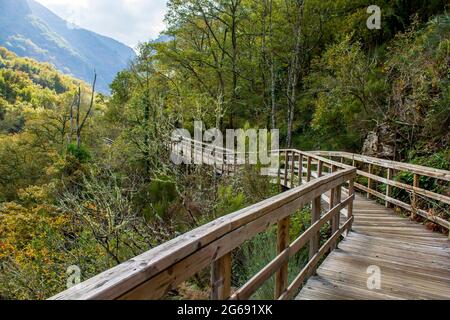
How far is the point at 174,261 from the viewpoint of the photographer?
4.71 feet

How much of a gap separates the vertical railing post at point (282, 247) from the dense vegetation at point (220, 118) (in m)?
1.17

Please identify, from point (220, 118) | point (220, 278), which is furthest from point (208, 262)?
point (220, 118)

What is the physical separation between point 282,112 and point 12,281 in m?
14.7

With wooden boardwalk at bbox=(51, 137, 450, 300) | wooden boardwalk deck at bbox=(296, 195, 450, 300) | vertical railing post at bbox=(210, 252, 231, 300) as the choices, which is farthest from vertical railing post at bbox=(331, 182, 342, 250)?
vertical railing post at bbox=(210, 252, 231, 300)

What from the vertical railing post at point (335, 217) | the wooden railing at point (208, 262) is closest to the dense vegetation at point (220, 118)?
the vertical railing post at point (335, 217)

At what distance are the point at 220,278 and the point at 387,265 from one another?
2972 mm

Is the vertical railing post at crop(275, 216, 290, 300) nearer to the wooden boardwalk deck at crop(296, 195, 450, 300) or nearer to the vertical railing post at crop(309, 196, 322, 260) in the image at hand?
the wooden boardwalk deck at crop(296, 195, 450, 300)

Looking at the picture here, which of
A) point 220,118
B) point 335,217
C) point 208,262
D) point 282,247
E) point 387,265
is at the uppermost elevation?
point 220,118

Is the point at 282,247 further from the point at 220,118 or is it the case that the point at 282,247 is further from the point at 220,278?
the point at 220,118

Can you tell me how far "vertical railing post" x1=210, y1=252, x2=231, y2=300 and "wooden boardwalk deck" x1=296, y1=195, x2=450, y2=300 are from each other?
4.88 ft

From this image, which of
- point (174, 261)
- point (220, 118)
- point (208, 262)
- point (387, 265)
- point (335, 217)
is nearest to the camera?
point (174, 261)
